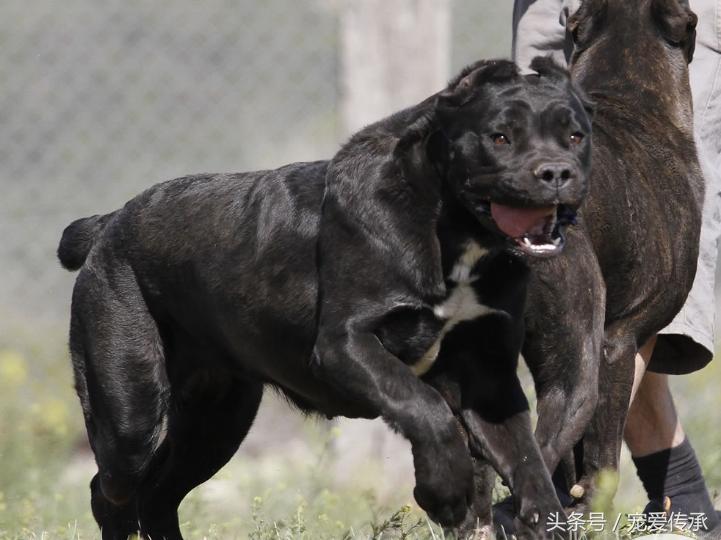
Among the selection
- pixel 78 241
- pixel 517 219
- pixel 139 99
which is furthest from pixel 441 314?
pixel 139 99

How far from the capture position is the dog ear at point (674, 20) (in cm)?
514

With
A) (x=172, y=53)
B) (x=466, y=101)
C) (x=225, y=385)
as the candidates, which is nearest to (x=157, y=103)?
(x=172, y=53)

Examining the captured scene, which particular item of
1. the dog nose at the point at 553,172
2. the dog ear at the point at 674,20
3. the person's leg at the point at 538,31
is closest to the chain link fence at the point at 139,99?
the person's leg at the point at 538,31

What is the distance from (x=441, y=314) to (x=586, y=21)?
171 cm

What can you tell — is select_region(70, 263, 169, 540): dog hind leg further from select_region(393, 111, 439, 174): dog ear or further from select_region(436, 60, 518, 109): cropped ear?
select_region(436, 60, 518, 109): cropped ear

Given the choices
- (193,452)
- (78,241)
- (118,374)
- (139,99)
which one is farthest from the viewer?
(139,99)

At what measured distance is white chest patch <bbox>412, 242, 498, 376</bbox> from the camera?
4059 mm

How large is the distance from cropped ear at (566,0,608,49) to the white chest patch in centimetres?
153

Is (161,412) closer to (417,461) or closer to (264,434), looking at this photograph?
(417,461)

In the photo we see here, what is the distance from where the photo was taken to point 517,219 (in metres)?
3.88

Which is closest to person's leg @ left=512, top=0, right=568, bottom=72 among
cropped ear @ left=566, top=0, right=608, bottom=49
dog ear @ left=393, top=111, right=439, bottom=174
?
cropped ear @ left=566, top=0, right=608, bottom=49

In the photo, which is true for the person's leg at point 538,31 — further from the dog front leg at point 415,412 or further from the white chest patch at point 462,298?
the dog front leg at point 415,412

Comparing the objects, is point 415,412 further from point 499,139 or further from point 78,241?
point 78,241

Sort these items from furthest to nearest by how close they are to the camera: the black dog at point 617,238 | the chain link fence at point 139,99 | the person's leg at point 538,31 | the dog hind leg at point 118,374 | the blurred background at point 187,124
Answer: the chain link fence at point 139,99 → the blurred background at point 187,124 → the person's leg at point 538,31 → the dog hind leg at point 118,374 → the black dog at point 617,238
